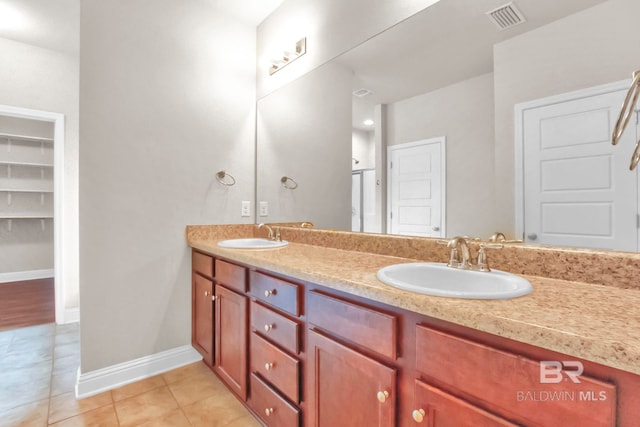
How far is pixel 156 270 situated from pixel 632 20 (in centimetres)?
245

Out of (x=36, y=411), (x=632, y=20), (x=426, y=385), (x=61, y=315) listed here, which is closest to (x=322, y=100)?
(x=632, y=20)

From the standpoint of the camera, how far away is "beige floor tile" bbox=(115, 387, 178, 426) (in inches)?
61.1

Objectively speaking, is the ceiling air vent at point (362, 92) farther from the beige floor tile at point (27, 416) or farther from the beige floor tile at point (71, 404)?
the beige floor tile at point (27, 416)

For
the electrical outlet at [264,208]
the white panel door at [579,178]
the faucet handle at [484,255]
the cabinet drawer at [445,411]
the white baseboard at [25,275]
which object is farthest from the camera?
the white baseboard at [25,275]

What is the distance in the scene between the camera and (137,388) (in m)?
1.82

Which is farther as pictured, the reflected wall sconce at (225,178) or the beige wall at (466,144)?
the reflected wall sconce at (225,178)

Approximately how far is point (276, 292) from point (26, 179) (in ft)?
15.9

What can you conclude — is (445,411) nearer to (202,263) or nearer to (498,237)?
(498,237)

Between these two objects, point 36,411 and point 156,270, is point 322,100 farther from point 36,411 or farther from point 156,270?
point 36,411

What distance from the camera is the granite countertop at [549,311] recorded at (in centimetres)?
52

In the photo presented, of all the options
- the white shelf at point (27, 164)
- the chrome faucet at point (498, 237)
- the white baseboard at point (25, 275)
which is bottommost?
the white baseboard at point (25, 275)

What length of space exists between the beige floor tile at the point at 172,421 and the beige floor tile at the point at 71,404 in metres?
0.36

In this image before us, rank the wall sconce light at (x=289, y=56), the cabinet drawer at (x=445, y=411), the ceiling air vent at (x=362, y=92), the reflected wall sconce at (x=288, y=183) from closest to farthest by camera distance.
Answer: the cabinet drawer at (x=445, y=411)
the ceiling air vent at (x=362, y=92)
the wall sconce light at (x=289, y=56)
the reflected wall sconce at (x=288, y=183)

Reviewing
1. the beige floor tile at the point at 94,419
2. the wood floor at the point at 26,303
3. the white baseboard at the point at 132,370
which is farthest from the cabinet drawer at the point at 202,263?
the wood floor at the point at 26,303
